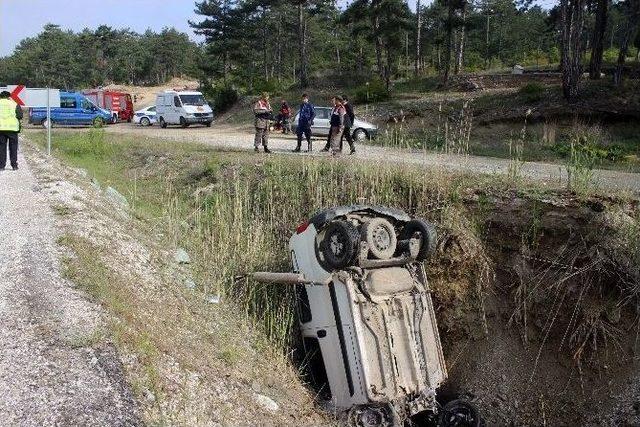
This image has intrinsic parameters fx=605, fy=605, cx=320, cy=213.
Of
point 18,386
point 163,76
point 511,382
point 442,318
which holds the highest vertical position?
point 163,76

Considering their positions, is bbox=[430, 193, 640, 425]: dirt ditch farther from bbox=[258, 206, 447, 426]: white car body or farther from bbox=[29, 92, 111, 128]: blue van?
bbox=[29, 92, 111, 128]: blue van

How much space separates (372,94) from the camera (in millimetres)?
32469

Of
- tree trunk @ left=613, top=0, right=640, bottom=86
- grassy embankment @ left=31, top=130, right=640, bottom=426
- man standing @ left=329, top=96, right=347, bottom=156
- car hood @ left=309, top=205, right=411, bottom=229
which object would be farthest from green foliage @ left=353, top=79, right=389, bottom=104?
car hood @ left=309, top=205, right=411, bottom=229

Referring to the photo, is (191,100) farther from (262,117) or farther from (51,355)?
(51,355)

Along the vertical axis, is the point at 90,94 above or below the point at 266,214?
above

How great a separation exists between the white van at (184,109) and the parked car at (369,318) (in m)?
26.7

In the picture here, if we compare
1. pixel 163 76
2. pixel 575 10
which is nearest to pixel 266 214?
pixel 575 10

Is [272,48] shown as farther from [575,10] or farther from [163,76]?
[575,10]

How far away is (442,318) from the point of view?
8336 millimetres

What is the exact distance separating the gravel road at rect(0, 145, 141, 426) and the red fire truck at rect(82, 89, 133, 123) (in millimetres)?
37921

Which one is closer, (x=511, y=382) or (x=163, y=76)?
(x=511, y=382)

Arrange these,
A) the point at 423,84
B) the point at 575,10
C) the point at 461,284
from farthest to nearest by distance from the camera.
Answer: the point at 423,84
the point at 575,10
the point at 461,284

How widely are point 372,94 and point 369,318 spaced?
27.2 meters

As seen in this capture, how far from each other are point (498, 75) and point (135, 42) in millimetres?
74639
